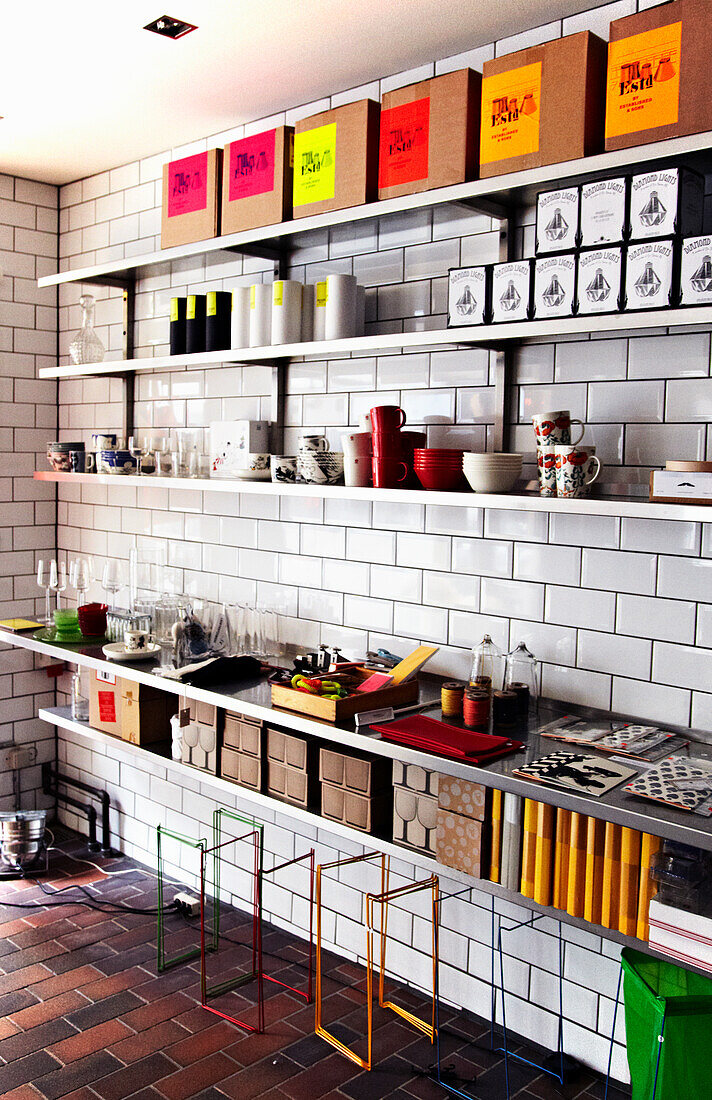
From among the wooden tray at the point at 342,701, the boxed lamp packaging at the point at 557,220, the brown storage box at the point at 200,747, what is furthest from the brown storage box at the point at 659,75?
the brown storage box at the point at 200,747

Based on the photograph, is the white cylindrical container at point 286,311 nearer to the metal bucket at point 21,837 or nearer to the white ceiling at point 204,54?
the white ceiling at point 204,54

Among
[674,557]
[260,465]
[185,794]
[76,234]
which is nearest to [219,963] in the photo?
[185,794]

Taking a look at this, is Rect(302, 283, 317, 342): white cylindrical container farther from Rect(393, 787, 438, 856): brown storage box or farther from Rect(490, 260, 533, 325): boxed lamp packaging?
Rect(393, 787, 438, 856): brown storage box

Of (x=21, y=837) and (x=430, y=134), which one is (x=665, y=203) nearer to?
(x=430, y=134)

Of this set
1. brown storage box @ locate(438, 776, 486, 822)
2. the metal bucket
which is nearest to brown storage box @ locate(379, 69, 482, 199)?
brown storage box @ locate(438, 776, 486, 822)

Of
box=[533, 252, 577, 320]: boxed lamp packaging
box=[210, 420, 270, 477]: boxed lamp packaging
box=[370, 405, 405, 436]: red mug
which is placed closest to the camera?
box=[533, 252, 577, 320]: boxed lamp packaging

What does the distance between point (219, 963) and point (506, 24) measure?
302 centimetres

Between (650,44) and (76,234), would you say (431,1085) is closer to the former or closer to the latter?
(650,44)

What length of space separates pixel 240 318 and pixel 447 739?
1548 millimetres

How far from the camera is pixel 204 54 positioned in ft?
9.18

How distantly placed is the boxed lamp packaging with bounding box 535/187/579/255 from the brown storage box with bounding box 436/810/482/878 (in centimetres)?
134

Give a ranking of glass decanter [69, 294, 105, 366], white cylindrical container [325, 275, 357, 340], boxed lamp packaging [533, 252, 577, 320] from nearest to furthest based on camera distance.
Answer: boxed lamp packaging [533, 252, 577, 320]
white cylindrical container [325, 275, 357, 340]
glass decanter [69, 294, 105, 366]

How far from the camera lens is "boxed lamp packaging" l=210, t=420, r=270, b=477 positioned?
10.4ft

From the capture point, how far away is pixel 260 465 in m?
3.11
